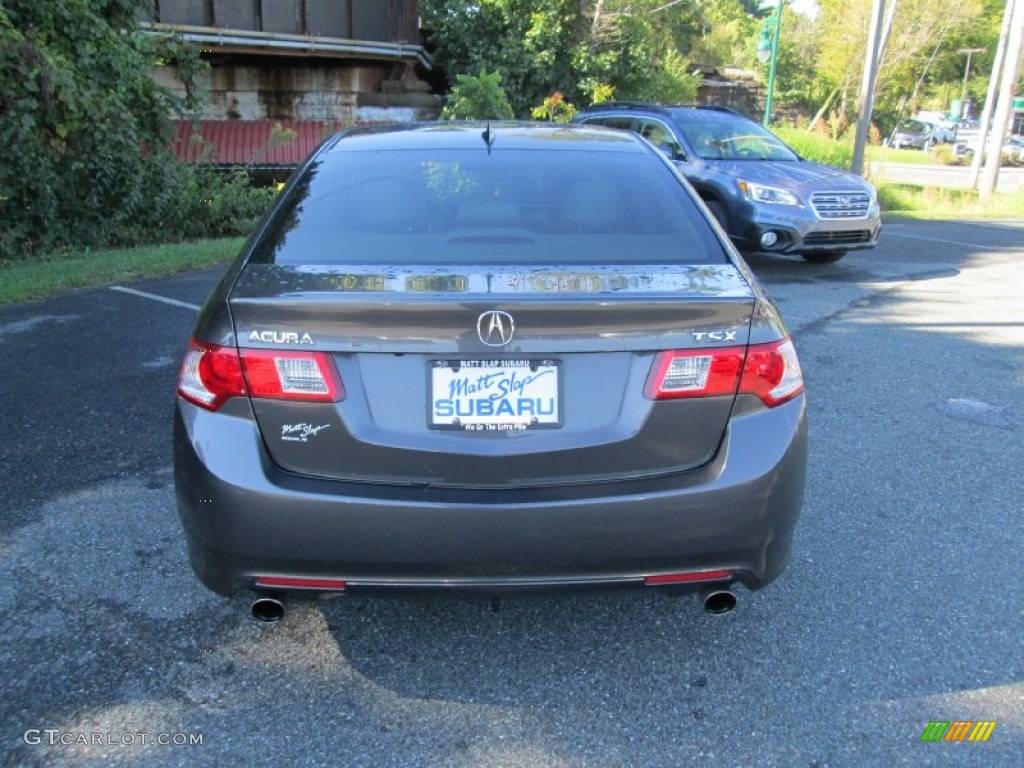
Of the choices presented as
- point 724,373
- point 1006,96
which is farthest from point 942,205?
point 724,373

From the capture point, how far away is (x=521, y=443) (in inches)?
90.3

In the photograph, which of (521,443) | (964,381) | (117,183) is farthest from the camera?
(117,183)

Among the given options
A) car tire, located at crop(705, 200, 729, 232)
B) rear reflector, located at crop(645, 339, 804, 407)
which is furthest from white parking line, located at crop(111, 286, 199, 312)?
car tire, located at crop(705, 200, 729, 232)

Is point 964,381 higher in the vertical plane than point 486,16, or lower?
lower

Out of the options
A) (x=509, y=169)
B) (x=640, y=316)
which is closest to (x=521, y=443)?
(x=640, y=316)

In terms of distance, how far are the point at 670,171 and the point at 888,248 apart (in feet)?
32.2

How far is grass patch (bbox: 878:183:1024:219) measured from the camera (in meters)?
16.7

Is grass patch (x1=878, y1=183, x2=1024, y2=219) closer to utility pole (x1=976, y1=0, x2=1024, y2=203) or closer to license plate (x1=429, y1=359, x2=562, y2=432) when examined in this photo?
utility pole (x1=976, y1=0, x2=1024, y2=203)

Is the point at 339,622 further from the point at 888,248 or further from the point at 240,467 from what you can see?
the point at 888,248

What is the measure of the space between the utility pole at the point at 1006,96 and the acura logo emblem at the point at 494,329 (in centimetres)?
1954

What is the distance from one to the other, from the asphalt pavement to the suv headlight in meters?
5.35

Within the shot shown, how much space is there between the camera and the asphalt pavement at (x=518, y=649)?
2.38m

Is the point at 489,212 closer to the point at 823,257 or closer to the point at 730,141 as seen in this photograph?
the point at 730,141

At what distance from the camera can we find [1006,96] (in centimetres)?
1834
